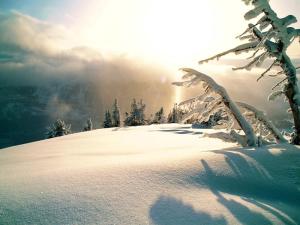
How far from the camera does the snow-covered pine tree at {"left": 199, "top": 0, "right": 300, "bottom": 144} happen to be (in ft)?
20.3

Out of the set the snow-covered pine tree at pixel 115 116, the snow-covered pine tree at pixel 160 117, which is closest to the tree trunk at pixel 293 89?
the snow-covered pine tree at pixel 115 116

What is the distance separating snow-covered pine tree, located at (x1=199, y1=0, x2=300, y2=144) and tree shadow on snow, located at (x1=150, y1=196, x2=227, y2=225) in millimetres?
4446

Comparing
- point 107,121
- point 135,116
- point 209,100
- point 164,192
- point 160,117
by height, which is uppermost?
point 135,116

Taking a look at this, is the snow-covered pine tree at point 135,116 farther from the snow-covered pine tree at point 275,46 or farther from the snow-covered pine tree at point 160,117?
the snow-covered pine tree at point 275,46

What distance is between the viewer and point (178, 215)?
3.22 metres

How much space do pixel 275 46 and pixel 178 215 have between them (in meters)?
5.32

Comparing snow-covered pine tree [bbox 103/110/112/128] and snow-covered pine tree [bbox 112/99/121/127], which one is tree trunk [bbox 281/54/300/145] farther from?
snow-covered pine tree [bbox 112/99/121/127]

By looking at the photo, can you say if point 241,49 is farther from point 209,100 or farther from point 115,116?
point 115,116

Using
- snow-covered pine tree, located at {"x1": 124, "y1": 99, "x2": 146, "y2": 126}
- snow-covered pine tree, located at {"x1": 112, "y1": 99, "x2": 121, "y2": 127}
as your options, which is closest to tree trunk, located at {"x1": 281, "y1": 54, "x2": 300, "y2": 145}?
snow-covered pine tree, located at {"x1": 124, "y1": 99, "x2": 146, "y2": 126}

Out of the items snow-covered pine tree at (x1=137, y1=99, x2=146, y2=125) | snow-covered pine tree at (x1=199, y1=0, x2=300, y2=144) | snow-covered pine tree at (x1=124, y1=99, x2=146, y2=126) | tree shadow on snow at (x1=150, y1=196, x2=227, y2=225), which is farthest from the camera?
snow-covered pine tree at (x1=137, y1=99, x2=146, y2=125)

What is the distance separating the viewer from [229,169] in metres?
4.75

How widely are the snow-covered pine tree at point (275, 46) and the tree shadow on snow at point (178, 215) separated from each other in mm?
4446

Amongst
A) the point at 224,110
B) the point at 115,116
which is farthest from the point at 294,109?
the point at 115,116

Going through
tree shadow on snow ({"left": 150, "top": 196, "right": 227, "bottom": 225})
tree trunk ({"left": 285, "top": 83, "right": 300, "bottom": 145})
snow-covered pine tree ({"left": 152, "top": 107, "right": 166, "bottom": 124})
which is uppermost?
snow-covered pine tree ({"left": 152, "top": 107, "right": 166, "bottom": 124})
